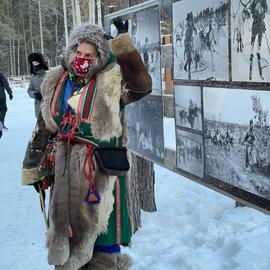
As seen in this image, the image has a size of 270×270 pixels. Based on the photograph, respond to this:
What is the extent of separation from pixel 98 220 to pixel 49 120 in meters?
0.67

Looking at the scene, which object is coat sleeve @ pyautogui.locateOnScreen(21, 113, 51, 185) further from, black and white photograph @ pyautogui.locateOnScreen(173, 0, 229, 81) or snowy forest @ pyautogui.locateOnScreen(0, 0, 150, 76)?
snowy forest @ pyautogui.locateOnScreen(0, 0, 150, 76)

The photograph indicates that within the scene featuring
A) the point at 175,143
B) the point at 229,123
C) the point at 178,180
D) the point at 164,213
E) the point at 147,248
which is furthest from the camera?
the point at 178,180

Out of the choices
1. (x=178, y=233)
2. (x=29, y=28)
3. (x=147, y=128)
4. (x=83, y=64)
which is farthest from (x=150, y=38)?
(x=29, y=28)

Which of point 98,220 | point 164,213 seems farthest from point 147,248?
point 98,220

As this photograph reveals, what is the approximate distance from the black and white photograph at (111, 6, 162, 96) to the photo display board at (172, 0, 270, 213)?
1.50ft

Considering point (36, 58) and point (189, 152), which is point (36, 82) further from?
point (189, 152)

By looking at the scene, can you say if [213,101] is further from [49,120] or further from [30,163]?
[30,163]

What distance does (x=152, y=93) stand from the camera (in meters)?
4.05

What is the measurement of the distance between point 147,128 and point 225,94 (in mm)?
1525

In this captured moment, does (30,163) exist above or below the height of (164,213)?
above

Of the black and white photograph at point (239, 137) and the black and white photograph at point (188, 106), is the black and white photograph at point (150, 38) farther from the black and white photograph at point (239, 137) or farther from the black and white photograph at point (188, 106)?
the black and white photograph at point (239, 137)

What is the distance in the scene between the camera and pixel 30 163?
124 inches

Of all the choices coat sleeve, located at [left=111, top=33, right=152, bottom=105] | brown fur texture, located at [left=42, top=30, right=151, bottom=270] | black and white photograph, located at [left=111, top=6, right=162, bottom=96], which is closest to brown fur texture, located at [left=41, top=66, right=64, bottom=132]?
brown fur texture, located at [left=42, top=30, right=151, bottom=270]

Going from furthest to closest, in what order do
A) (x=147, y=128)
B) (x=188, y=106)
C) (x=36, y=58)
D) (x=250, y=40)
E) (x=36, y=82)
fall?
1. (x=36, y=82)
2. (x=36, y=58)
3. (x=147, y=128)
4. (x=188, y=106)
5. (x=250, y=40)
